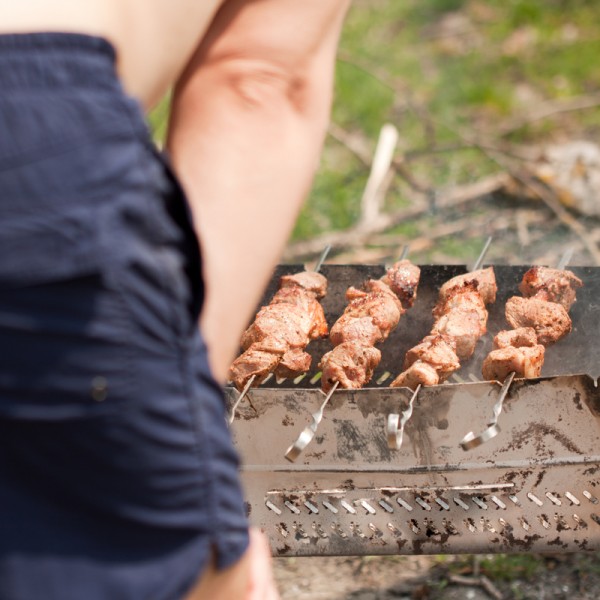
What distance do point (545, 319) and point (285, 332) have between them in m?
0.73

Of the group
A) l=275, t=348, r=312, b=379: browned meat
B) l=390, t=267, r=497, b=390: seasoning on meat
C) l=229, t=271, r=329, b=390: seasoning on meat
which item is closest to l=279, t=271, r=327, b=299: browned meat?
l=229, t=271, r=329, b=390: seasoning on meat

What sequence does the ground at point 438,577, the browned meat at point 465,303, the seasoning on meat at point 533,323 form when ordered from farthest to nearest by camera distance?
the ground at point 438,577
the browned meat at point 465,303
the seasoning on meat at point 533,323

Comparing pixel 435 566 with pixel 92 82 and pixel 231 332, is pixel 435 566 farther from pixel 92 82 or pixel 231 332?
pixel 92 82

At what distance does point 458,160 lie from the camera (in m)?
5.43

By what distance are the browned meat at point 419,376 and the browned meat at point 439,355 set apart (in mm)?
23

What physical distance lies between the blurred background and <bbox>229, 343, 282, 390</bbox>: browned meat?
958 mm

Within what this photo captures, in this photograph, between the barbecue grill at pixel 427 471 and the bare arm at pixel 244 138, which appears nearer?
the bare arm at pixel 244 138

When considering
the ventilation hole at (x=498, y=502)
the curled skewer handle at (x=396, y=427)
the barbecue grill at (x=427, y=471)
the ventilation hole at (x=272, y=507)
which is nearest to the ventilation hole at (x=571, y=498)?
the barbecue grill at (x=427, y=471)

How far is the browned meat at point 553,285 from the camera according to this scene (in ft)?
9.05

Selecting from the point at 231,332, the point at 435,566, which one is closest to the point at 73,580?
the point at 231,332

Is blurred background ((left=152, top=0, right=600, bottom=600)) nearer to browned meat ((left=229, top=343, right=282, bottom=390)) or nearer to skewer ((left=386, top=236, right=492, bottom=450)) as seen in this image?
browned meat ((left=229, top=343, right=282, bottom=390))

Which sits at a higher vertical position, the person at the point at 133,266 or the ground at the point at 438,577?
the person at the point at 133,266

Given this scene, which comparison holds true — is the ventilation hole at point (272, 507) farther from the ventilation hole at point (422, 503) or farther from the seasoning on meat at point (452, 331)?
the seasoning on meat at point (452, 331)

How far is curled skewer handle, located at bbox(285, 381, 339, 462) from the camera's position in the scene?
2094 mm
